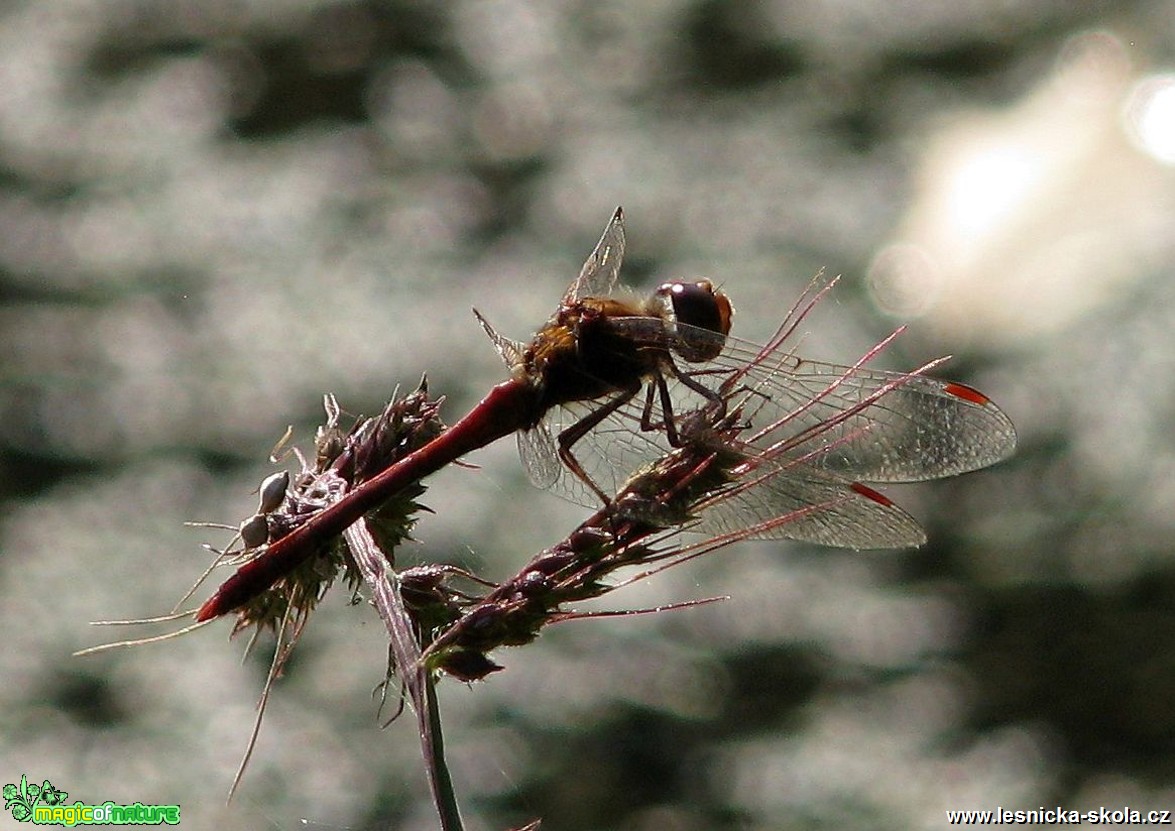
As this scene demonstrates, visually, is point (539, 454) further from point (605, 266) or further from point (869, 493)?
point (869, 493)

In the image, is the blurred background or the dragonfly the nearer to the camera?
the dragonfly

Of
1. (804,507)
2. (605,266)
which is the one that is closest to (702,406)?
(804,507)

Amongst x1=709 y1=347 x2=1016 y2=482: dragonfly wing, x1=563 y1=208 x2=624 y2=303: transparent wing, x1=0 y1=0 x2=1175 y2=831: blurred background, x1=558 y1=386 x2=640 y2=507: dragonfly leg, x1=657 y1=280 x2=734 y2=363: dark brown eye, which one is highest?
x1=0 y1=0 x2=1175 y2=831: blurred background

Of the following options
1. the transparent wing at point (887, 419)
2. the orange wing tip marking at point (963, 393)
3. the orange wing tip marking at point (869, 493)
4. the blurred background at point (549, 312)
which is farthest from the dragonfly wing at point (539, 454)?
the blurred background at point (549, 312)

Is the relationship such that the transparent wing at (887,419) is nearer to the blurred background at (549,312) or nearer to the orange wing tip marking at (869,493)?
the orange wing tip marking at (869,493)

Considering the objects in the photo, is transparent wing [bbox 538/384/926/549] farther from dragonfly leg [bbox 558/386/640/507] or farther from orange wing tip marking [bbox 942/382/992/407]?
orange wing tip marking [bbox 942/382/992/407]

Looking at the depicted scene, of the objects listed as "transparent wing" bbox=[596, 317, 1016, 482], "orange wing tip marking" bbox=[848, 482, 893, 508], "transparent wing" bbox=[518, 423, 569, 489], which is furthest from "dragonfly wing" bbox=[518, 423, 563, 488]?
"orange wing tip marking" bbox=[848, 482, 893, 508]
